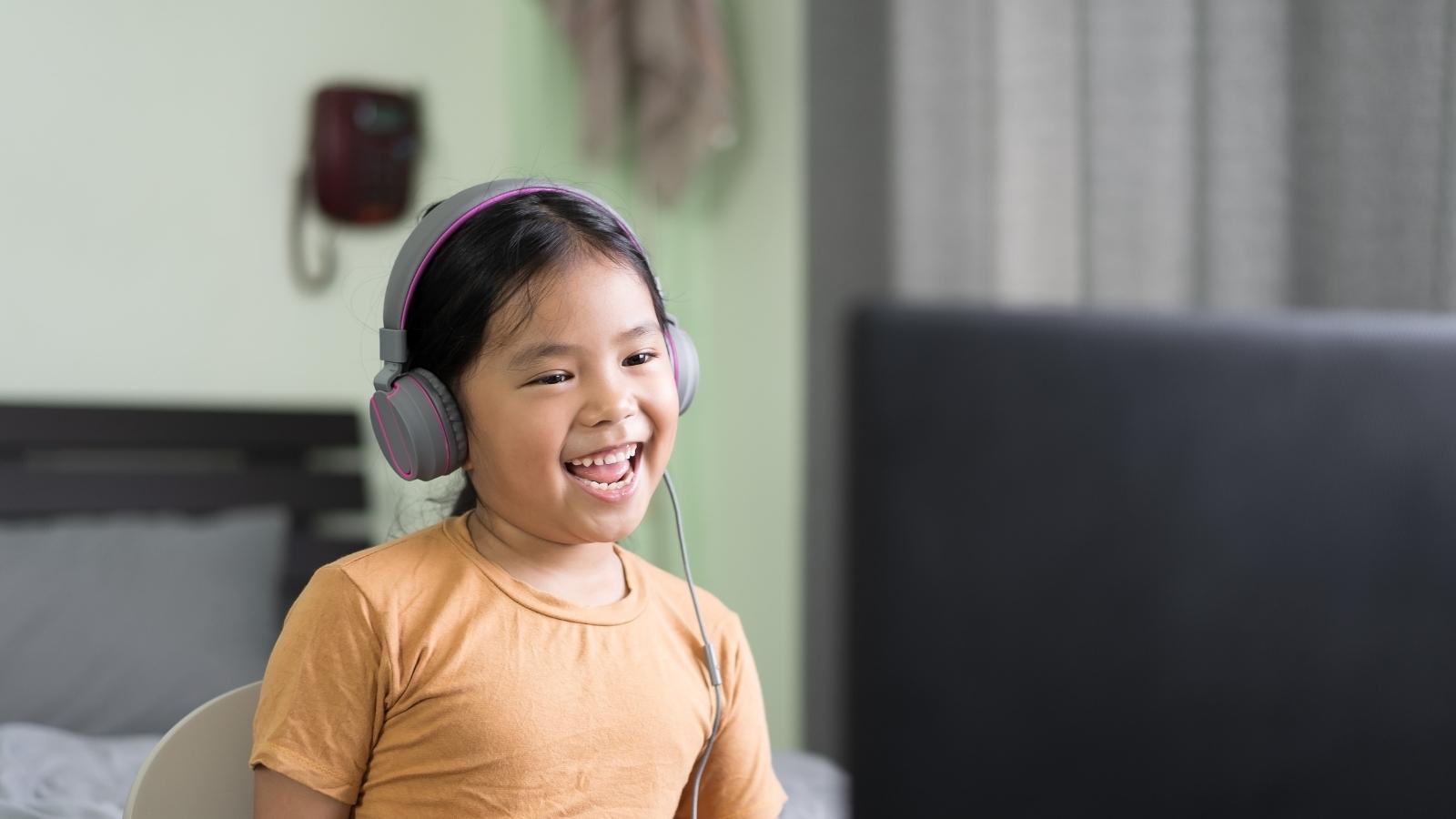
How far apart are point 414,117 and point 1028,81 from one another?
1.22 m

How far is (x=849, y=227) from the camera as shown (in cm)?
224

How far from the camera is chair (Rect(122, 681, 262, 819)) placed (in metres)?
0.78

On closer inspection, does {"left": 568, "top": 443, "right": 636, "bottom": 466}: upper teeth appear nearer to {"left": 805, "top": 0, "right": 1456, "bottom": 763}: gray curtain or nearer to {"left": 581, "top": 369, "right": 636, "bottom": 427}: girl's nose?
{"left": 581, "top": 369, "right": 636, "bottom": 427}: girl's nose

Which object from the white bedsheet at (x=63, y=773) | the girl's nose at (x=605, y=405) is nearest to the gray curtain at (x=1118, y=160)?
the girl's nose at (x=605, y=405)

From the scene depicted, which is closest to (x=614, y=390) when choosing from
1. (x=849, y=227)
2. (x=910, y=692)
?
(x=910, y=692)

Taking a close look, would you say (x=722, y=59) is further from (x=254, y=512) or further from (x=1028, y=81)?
(x=254, y=512)

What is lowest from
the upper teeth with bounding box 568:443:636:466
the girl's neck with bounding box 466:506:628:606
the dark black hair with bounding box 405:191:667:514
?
the girl's neck with bounding box 466:506:628:606

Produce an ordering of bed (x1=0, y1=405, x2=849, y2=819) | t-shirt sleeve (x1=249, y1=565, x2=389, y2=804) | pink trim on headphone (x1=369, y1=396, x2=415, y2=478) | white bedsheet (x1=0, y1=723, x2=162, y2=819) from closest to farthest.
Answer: t-shirt sleeve (x1=249, y1=565, x2=389, y2=804)
pink trim on headphone (x1=369, y1=396, x2=415, y2=478)
white bedsheet (x1=0, y1=723, x2=162, y2=819)
bed (x1=0, y1=405, x2=849, y2=819)

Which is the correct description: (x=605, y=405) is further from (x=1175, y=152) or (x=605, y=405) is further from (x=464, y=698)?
(x=1175, y=152)

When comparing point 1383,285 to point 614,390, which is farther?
point 1383,285

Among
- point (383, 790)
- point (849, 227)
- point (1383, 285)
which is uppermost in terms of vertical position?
point (849, 227)

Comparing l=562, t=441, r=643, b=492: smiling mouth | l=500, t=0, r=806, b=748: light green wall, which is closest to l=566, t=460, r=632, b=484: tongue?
l=562, t=441, r=643, b=492: smiling mouth

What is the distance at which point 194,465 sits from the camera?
7.66 feet

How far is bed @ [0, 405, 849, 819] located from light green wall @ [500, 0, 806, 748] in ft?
2.28
